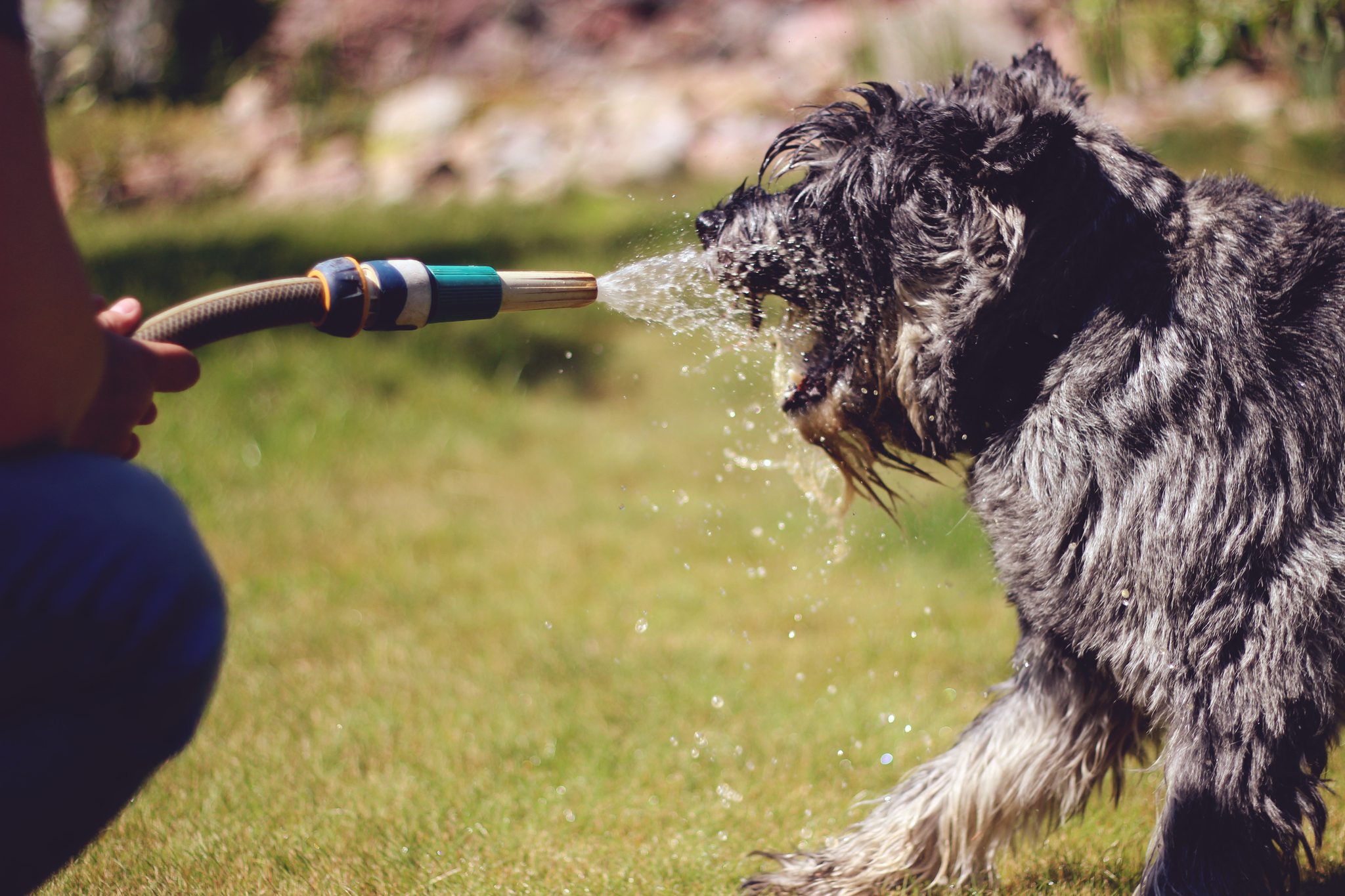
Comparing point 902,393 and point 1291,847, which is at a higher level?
point 902,393

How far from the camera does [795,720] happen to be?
13.2ft

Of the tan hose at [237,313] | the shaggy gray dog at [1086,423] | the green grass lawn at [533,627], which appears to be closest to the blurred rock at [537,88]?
the green grass lawn at [533,627]

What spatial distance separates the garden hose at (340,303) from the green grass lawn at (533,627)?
1442mm

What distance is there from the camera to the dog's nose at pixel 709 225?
2.98m

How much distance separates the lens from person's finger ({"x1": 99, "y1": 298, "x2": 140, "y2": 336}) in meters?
1.92

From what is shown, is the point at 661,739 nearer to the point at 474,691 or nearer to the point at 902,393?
the point at 474,691

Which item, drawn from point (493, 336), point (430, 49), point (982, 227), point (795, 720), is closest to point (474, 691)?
point (795, 720)

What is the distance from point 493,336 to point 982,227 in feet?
20.4

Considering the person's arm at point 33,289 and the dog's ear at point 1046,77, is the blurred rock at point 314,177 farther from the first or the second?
the person's arm at point 33,289

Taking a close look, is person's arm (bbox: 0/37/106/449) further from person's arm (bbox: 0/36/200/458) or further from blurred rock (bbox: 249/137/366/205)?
blurred rock (bbox: 249/137/366/205)

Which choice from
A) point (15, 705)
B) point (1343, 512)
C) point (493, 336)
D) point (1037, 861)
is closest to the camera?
point (15, 705)

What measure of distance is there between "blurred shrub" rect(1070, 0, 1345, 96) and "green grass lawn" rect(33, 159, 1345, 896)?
2.59m

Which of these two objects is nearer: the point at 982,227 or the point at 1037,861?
the point at 982,227

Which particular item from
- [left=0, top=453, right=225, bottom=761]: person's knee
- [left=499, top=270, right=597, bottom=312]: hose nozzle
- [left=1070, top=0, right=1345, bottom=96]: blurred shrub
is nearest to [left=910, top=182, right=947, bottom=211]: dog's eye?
[left=499, top=270, right=597, bottom=312]: hose nozzle
